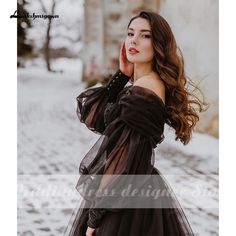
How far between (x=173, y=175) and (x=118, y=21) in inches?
23.2

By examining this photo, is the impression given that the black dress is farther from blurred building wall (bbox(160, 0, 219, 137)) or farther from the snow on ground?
blurred building wall (bbox(160, 0, 219, 137))

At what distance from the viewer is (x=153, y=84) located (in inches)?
62.6

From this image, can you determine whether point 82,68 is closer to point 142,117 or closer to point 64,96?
point 64,96

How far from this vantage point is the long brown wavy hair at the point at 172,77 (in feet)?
5.29

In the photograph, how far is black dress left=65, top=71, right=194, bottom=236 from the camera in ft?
4.98

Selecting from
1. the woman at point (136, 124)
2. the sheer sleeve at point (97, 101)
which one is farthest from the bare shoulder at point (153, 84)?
the sheer sleeve at point (97, 101)

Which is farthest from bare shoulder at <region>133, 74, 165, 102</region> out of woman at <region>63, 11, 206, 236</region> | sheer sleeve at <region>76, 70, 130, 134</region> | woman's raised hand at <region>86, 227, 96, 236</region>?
woman's raised hand at <region>86, 227, 96, 236</region>

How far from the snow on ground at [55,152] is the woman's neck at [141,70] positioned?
22 centimetres

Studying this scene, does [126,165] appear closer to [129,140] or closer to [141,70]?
[129,140]

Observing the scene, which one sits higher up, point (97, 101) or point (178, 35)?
point (178, 35)

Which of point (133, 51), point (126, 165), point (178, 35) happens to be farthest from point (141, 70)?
point (126, 165)

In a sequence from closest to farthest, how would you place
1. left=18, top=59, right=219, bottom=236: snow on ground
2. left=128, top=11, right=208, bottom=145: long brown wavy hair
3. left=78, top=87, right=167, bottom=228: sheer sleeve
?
left=78, top=87, right=167, bottom=228: sheer sleeve < left=128, top=11, right=208, bottom=145: long brown wavy hair < left=18, top=59, right=219, bottom=236: snow on ground

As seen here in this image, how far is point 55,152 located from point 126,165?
34 cm

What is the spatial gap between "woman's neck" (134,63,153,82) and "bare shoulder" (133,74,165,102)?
0.03 meters
